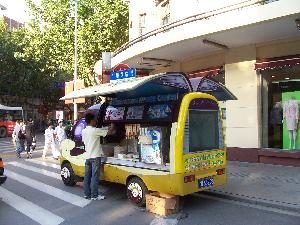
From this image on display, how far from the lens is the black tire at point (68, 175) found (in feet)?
30.9

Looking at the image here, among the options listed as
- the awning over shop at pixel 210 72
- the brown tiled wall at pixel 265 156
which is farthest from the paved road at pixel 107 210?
the awning over shop at pixel 210 72

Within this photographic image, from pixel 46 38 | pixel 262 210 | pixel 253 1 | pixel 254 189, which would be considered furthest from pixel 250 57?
pixel 46 38

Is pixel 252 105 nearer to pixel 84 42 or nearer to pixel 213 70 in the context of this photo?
pixel 213 70

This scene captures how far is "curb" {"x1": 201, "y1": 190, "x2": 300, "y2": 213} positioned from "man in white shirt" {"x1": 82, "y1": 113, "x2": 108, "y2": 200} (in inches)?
100

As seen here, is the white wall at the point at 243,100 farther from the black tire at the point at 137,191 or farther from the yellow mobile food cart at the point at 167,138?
the black tire at the point at 137,191

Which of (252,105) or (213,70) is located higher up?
(213,70)

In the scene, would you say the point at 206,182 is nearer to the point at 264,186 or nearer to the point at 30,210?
the point at 264,186

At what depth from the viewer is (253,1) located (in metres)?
10.7

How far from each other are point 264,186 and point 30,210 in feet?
17.5

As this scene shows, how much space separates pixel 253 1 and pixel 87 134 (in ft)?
20.7

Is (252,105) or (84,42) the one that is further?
(84,42)

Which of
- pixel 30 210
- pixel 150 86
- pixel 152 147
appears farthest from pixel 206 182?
pixel 30 210

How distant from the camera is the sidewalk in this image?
7457 mm

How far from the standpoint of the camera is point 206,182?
7203 millimetres
